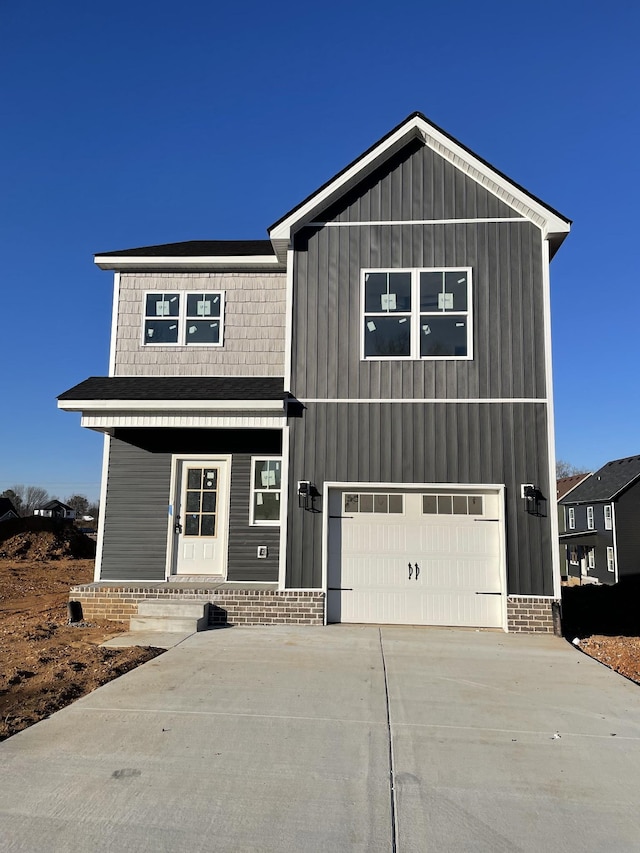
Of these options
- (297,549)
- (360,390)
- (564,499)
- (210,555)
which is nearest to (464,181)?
(360,390)

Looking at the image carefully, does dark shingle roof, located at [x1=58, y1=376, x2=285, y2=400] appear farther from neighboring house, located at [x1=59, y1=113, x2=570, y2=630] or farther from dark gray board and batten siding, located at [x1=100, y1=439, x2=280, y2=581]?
dark gray board and batten siding, located at [x1=100, y1=439, x2=280, y2=581]

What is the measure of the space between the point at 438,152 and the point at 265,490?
6.50m

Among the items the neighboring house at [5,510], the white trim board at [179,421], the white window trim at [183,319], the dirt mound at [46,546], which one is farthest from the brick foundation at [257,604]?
the neighboring house at [5,510]

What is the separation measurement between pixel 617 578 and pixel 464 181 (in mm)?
31596

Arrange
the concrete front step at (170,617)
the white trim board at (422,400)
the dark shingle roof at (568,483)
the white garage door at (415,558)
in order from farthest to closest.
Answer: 1. the dark shingle roof at (568,483)
2. the white trim board at (422,400)
3. the white garage door at (415,558)
4. the concrete front step at (170,617)

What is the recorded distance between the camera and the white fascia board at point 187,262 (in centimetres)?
1086

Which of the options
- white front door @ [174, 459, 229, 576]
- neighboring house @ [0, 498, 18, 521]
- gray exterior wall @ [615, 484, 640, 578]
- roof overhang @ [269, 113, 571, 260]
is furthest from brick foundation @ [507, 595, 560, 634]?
neighboring house @ [0, 498, 18, 521]

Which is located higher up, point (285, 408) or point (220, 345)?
point (220, 345)

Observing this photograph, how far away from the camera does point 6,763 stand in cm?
404

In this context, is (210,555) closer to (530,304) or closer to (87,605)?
(87,605)

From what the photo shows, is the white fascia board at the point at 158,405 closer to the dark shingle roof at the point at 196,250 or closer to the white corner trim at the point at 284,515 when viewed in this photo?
the white corner trim at the point at 284,515

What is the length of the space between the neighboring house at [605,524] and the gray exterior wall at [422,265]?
28295 millimetres

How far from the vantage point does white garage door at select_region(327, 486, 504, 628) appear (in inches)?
361

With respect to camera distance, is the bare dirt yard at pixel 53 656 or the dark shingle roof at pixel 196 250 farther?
the dark shingle roof at pixel 196 250
